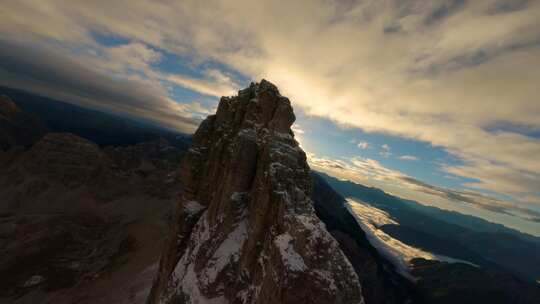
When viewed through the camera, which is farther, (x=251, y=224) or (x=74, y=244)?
(x=74, y=244)

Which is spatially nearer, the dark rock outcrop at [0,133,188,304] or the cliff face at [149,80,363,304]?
the cliff face at [149,80,363,304]

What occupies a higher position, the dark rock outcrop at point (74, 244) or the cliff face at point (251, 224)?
the cliff face at point (251, 224)

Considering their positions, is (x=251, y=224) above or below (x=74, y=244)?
above

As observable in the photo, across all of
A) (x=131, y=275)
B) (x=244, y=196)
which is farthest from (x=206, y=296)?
(x=131, y=275)

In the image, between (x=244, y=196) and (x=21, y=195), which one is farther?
(x=21, y=195)

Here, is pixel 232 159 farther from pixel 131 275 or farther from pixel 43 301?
pixel 43 301

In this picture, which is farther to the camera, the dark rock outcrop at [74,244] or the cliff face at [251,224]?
the dark rock outcrop at [74,244]

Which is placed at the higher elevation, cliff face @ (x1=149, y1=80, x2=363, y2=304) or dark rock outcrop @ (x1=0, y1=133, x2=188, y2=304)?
cliff face @ (x1=149, y1=80, x2=363, y2=304)

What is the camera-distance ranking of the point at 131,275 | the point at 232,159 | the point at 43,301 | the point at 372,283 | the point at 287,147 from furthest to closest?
the point at 372,283, the point at 131,275, the point at 43,301, the point at 232,159, the point at 287,147
